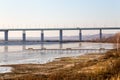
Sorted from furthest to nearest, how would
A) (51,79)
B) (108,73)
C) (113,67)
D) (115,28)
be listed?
(115,28) < (113,67) < (108,73) < (51,79)

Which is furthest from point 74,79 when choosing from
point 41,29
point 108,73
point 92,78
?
point 41,29

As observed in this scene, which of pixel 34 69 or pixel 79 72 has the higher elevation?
pixel 79 72

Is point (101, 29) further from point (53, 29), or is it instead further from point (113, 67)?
point (113, 67)

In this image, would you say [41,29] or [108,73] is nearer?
[108,73]

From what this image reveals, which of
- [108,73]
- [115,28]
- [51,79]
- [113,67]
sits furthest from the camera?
[115,28]

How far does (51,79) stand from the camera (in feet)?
47.0

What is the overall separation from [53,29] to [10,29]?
17.8 m

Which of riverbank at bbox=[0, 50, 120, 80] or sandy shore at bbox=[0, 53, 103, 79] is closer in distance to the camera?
riverbank at bbox=[0, 50, 120, 80]

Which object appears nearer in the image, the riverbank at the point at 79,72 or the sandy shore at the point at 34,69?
the riverbank at the point at 79,72

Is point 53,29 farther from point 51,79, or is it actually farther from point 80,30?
point 51,79

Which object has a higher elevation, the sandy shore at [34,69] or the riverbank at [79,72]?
the riverbank at [79,72]

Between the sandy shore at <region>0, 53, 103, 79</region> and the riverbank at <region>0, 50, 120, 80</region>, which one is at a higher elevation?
the riverbank at <region>0, 50, 120, 80</region>

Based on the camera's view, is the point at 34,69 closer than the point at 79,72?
No

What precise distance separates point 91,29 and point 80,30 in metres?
8.82
